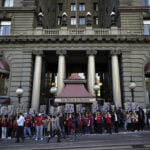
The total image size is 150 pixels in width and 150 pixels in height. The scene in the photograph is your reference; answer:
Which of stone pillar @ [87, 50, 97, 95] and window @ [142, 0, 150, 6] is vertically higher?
window @ [142, 0, 150, 6]

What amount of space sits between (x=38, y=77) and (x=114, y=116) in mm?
12013

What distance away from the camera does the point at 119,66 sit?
28000mm

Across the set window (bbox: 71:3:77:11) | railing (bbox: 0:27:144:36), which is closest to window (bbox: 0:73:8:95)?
railing (bbox: 0:27:144:36)

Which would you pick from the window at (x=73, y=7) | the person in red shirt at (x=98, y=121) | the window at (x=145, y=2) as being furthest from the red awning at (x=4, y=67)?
the window at (x=73, y=7)

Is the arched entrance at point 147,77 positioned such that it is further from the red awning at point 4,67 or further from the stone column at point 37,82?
the red awning at point 4,67

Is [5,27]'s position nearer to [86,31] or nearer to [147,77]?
[86,31]

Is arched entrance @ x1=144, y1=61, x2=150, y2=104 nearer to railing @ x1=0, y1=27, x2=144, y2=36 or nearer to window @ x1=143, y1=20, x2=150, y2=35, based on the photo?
window @ x1=143, y1=20, x2=150, y2=35

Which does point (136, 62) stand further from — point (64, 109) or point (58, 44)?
point (64, 109)

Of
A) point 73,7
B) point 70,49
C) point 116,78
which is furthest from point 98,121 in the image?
point 73,7

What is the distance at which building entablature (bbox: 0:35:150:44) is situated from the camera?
2688 cm

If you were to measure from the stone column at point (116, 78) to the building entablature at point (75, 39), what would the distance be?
1843 mm

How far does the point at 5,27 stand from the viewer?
29.2 metres

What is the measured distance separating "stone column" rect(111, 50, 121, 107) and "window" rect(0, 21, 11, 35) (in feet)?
48.7

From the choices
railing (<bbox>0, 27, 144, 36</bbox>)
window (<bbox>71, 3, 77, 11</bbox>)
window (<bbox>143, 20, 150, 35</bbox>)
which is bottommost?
railing (<bbox>0, 27, 144, 36</bbox>)
